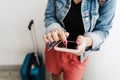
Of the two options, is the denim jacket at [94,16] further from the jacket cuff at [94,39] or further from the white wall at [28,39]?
the white wall at [28,39]

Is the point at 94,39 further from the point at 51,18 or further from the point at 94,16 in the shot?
the point at 51,18

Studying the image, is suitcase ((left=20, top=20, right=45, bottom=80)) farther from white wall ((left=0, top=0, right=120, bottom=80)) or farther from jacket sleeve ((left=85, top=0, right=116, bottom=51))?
jacket sleeve ((left=85, top=0, right=116, bottom=51))

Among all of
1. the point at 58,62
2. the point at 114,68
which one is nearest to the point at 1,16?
the point at 58,62

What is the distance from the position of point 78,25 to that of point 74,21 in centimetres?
3

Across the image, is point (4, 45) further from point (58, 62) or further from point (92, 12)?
point (92, 12)

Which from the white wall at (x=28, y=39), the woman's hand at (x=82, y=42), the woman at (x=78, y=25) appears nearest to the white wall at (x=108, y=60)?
the white wall at (x=28, y=39)

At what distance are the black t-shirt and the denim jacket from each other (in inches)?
0.8

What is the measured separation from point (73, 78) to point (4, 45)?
0.74 m

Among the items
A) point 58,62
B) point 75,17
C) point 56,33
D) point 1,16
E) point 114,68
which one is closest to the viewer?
point 56,33

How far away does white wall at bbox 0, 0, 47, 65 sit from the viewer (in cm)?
135

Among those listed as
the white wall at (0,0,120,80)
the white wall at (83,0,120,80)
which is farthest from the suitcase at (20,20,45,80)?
the white wall at (83,0,120,80)

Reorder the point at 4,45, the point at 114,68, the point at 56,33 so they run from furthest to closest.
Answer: the point at 4,45, the point at 114,68, the point at 56,33

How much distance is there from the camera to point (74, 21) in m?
0.92

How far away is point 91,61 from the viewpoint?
52.3 inches
